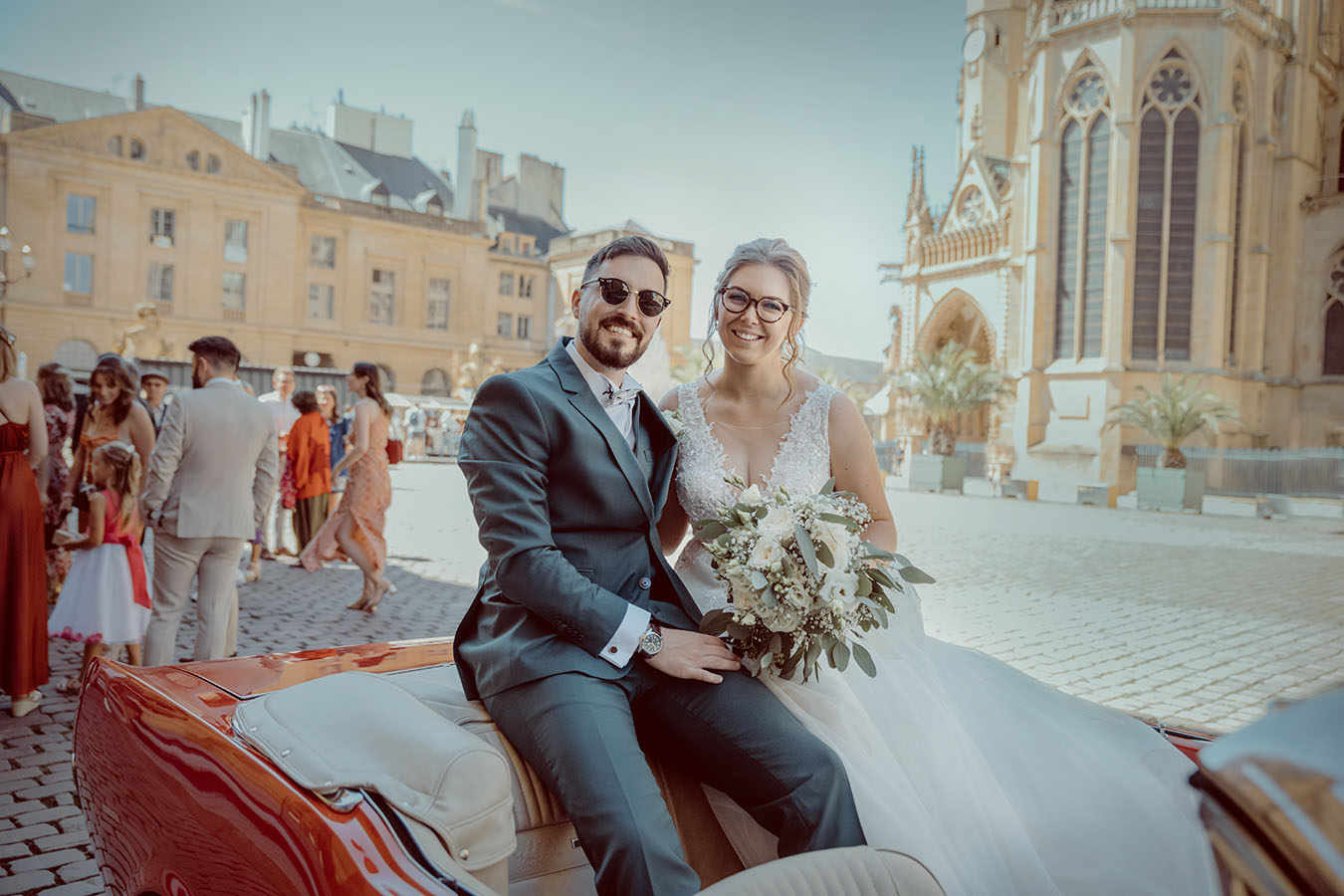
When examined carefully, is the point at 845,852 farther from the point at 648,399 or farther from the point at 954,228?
the point at 954,228

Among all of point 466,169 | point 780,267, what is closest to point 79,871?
point 780,267

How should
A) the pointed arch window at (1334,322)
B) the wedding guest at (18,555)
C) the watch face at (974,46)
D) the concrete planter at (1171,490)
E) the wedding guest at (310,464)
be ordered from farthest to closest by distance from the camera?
the watch face at (974,46)
the pointed arch window at (1334,322)
the concrete planter at (1171,490)
the wedding guest at (310,464)
the wedding guest at (18,555)

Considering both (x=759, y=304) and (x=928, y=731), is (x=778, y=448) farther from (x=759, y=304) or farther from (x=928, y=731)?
(x=928, y=731)

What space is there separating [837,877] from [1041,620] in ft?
26.1

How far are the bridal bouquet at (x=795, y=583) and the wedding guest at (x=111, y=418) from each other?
4.84 m

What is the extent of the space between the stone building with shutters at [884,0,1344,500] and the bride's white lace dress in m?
32.9

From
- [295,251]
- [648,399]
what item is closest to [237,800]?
[648,399]

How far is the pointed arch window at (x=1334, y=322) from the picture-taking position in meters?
36.3

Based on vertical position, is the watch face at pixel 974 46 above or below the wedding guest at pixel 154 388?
above

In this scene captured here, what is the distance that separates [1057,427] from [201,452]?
116ft

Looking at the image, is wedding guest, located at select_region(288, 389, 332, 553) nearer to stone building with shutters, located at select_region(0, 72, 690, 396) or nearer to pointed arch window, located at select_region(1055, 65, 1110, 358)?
stone building with shutters, located at select_region(0, 72, 690, 396)

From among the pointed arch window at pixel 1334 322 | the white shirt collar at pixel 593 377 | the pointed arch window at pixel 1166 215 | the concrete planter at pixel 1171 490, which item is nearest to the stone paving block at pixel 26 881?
the white shirt collar at pixel 593 377

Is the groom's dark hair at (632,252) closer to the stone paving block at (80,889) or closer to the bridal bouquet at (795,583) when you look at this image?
the bridal bouquet at (795,583)

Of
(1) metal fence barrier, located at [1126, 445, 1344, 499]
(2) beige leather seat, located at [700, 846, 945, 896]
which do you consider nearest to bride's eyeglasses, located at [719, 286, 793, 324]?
(2) beige leather seat, located at [700, 846, 945, 896]
